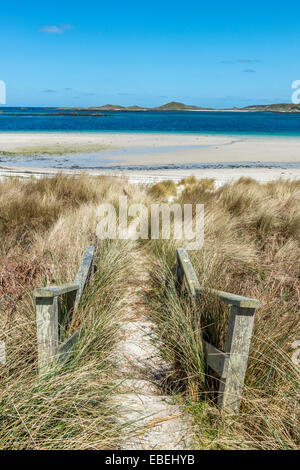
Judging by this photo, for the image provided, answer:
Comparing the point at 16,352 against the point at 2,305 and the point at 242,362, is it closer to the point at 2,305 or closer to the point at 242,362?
the point at 2,305

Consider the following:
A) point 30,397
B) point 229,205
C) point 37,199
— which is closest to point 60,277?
point 30,397

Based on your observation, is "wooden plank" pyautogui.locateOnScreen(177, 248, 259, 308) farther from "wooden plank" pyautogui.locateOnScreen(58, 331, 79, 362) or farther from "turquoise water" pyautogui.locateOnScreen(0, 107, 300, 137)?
"turquoise water" pyautogui.locateOnScreen(0, 107, 300, 137)

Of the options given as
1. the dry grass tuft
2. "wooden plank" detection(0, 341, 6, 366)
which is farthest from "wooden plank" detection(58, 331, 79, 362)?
the dry grass tuft

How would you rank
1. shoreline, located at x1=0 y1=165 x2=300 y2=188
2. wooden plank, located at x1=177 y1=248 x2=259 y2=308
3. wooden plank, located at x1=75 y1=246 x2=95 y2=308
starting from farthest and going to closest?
shoreline, located at x1=0 y1=165 x2=300 y2=188
wooden plank, located at x1=75 y1=246 x2=95 y2=308
wooden plank, located at x1=177 y1=248 x2=259 y2=308

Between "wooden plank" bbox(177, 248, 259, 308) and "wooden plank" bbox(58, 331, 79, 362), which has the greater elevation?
"wooden plank" bbox(177, 248, 259, 308)

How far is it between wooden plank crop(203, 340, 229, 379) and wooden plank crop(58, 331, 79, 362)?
36.1 inches

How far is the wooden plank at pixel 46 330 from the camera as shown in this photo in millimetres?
2193

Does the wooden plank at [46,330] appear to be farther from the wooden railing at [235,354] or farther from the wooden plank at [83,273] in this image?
the wooden railing at [235,354]

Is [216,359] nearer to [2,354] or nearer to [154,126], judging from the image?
[2,354]

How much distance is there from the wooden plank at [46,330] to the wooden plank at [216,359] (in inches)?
39.6

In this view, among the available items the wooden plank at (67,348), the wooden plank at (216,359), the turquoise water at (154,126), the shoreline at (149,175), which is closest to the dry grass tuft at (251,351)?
the wooden plank at (216,359)

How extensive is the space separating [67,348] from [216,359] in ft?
3.21

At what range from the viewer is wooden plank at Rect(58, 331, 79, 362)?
7.59ft

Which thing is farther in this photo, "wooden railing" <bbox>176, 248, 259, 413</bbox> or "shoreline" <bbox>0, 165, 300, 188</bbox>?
"shoreline" <bbox>0, 165, 300, 188</bbox>
